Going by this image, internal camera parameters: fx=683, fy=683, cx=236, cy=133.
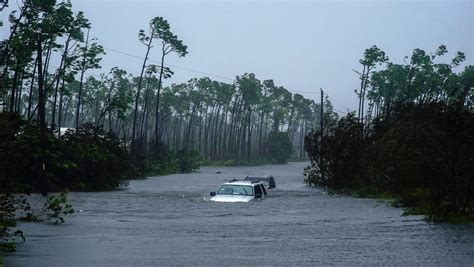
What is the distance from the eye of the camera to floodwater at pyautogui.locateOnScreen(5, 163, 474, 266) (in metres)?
13.9

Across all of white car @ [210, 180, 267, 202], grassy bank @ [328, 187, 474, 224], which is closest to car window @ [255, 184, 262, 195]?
white car @ [210, 180, 267, 202]

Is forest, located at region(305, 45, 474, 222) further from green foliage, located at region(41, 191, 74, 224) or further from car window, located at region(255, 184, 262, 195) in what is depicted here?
green foliage, located at region(41, 191, 74, 224)

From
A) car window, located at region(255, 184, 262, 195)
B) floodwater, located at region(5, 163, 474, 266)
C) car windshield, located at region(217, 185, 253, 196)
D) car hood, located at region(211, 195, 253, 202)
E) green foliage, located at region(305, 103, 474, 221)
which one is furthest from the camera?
car window, located at region(255, 184, 262, 195)

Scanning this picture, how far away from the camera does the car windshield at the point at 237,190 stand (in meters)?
29.6

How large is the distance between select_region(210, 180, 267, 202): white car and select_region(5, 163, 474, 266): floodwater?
53 centimetres

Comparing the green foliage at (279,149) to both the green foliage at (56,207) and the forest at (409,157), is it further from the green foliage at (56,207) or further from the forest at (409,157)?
the green foliage at (56,207)

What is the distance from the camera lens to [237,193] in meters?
29.5

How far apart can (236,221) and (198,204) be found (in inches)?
308

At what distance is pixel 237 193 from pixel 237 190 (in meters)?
0.34

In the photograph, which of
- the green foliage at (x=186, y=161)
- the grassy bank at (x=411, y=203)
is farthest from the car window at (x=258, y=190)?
the green foliage at (x=186, y=161)

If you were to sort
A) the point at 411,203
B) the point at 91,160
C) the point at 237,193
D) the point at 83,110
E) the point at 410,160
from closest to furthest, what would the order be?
the point at 411,203 → the point at 410,160 → the point at 237,193 → the point at 91,160 → the point at 83,110

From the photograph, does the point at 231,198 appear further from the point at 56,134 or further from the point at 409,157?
the point at 56,134

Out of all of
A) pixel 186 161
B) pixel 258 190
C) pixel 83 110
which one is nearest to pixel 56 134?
pixel 258 190

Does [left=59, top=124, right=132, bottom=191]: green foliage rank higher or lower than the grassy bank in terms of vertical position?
higher
